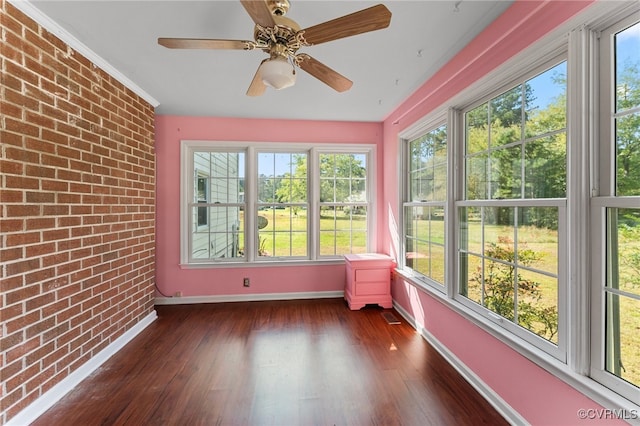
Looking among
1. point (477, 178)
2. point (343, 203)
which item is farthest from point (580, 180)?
point (343, 203)

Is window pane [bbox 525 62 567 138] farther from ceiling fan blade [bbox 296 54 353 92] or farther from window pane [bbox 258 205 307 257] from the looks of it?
window pane [bbox 258 205 307 257]

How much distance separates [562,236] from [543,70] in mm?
975

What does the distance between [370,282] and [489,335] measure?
1.69 metres

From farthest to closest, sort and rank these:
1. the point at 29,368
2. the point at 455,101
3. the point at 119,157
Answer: the point at 119,157, the point at 455,101, the point at 29,368

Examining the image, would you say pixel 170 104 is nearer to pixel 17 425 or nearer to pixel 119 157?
pixel 119 157

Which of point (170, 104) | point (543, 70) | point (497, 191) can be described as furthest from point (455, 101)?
point (170, 104)

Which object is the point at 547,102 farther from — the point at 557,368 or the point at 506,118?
the point at 557,368

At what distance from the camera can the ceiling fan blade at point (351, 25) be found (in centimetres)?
126

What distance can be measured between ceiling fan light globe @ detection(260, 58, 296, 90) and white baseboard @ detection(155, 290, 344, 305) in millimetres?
3020

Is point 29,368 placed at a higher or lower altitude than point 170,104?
lower

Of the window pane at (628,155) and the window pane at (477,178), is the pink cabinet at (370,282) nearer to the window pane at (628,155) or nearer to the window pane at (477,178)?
the window pane at (477,178)

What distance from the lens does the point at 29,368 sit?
68.2 inches

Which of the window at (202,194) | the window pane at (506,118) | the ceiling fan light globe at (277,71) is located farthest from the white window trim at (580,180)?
the window at (202,194)

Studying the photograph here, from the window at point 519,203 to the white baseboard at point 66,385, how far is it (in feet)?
10.2
